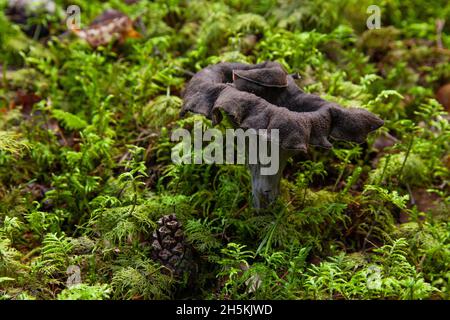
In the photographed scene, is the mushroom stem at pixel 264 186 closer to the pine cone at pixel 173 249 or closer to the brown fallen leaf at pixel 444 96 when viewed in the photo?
the pine cone at pixel 173 249

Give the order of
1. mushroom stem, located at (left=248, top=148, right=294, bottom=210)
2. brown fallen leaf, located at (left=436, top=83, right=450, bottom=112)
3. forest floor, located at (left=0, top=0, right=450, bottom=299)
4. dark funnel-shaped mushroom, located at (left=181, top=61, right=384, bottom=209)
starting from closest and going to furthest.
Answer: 1. dark funnel-shaped mushroom, located at (left=181, top=61, right=384, bottom=209)
2. forest floor, located at (left=0, top=0, right=450, bottom=299)
3. mushroom stem, located at (left=248, top=148, right=294, bottom=210)
4. brown fallen leaf, located at (left=436, top=83, right=450, bottom=112)

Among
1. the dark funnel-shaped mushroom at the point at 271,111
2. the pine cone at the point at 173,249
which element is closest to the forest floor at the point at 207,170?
the pine cone at the point at 173,249

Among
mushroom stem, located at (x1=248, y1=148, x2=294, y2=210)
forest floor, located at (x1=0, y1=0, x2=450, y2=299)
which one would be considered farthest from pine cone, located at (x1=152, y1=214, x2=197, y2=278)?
mushroom stem, located at (x1=248, y1=148, x2=294, y2=210)

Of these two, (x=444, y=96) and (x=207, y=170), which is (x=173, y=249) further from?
(x=444, y=96)

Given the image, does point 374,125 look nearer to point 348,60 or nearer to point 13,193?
point 348,60

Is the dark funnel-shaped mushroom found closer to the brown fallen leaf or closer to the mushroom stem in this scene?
the mushroom stem

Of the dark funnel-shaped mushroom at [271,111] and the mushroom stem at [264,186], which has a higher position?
the dark funnel-shaped mushroom at [271,111]

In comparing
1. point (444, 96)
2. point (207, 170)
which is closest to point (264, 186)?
point (207, 170)

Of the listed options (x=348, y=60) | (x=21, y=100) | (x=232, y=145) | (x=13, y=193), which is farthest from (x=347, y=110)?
(x=21, y=100)
